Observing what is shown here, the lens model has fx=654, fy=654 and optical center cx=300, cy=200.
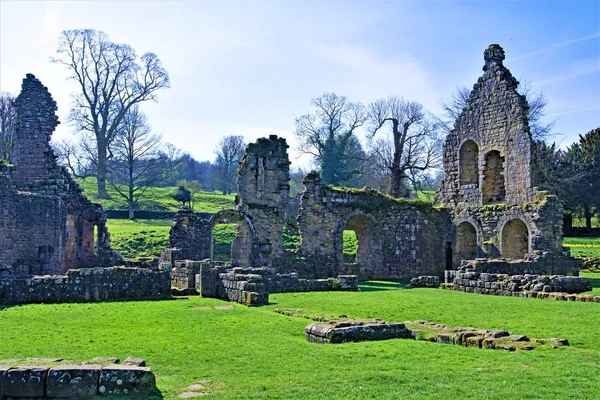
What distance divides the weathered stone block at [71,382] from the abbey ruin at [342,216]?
50.9 ft

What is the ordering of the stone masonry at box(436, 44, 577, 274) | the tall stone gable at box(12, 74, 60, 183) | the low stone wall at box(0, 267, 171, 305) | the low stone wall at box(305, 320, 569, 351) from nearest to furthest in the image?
the low stone wall at box(305, 320, 569, 351) → the low stone wall at box(0, 267, 171, 305) → the tall stone gable at box(12, 74, 60, 183) → the stone masonry at box(436, 44, 577, 274)

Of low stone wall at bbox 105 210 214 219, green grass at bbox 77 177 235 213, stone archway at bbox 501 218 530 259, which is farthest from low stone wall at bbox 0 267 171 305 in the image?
green grass at bbox 77 177 235 213

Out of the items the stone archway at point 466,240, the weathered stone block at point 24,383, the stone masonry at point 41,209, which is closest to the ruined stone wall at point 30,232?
the stone masonry at point 41,209

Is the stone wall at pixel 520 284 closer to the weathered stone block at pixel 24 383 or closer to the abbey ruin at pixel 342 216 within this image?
the abbey ruin at pixel 342 216

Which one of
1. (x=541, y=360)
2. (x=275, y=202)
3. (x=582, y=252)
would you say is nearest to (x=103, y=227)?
(x=275, y=202)

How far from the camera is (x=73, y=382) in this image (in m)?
7.12

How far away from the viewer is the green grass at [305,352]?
24.7 feet

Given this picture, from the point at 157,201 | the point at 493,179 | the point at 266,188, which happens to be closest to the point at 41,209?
the point at 266,188

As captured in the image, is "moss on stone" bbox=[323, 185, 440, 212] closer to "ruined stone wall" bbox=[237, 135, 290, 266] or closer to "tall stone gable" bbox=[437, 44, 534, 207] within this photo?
"ruined stone wall" bbox=[237, 135, 290, 266]

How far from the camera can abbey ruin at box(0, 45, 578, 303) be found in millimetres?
24756

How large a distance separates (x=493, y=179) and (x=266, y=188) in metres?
11.7

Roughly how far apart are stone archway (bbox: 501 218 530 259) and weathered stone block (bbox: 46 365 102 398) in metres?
26.8

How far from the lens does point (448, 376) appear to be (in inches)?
318

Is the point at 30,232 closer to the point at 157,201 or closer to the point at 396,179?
the point at 157,201
